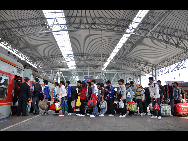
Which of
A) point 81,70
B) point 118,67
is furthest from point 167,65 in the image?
point 81,70

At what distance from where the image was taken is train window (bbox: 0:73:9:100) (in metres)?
6.63

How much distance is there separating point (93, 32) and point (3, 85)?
13504 mm

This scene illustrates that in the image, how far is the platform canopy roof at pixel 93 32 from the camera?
586 inches

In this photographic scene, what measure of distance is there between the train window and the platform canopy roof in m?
8.48

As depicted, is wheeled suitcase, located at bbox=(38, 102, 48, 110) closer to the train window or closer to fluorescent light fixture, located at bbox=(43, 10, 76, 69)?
the train window

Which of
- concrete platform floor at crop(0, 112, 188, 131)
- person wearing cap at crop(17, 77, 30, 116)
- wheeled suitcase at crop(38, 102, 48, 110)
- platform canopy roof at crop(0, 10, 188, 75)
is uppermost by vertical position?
platform canopy roof at crop(0, 10, 188, 75)

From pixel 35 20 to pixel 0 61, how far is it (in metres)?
10.8

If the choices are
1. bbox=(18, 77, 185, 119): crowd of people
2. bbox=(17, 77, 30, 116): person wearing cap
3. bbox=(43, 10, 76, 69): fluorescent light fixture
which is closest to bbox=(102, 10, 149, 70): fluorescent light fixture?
bbox=(43, 10, 76, 69): fluorescent light fixture

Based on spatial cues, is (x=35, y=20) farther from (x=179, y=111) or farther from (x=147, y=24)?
(x=179, y=111)

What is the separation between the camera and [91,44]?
23.3 metres

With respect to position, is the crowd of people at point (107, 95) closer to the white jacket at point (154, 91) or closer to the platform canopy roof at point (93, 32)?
the white jacket at point (154, 91)

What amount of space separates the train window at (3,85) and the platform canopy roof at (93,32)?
848cm

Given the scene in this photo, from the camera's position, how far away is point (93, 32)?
19.1 metres

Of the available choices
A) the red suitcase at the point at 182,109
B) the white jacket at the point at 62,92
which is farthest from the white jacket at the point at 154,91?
the white jacket at the point at 62,92
